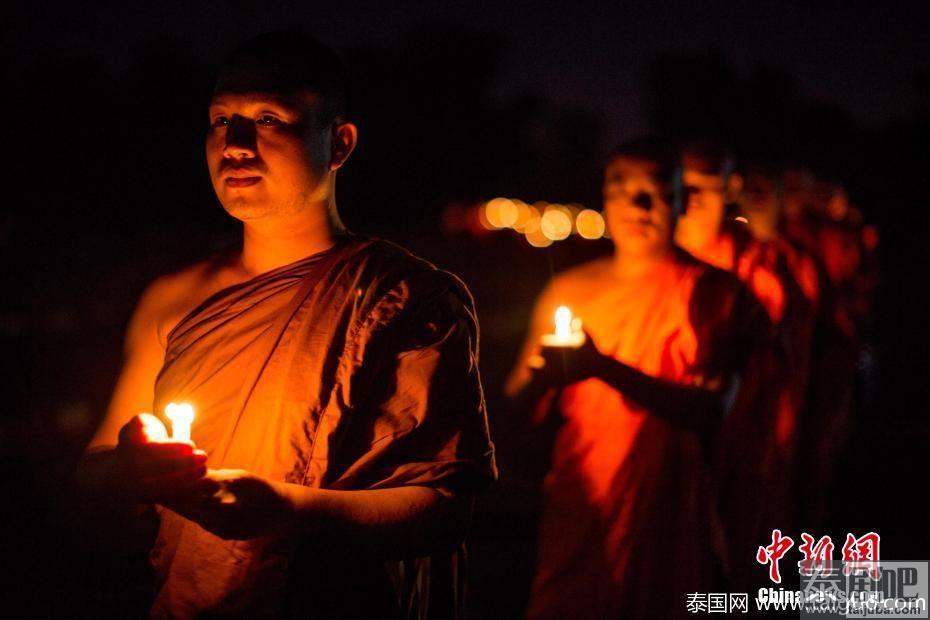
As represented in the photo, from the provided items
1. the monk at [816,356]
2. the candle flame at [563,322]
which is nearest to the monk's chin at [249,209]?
the candle flame at [563,322]

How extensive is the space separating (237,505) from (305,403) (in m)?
0.30

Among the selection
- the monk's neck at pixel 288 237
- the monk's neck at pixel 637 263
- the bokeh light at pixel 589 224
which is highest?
the bokeh light at pixel 589 224

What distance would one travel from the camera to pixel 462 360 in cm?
224

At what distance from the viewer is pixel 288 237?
2.41 m

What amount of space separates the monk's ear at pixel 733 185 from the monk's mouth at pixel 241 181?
9.51 ft

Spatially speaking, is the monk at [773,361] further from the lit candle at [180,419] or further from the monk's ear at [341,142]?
the lit candle at [180,419]

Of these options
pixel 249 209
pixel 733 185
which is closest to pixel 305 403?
pixel 249 209

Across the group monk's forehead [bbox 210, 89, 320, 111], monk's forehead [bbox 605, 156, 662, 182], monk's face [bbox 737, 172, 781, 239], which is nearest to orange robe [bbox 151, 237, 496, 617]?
monk's forehead [bbox 210, 89, 320, 111]

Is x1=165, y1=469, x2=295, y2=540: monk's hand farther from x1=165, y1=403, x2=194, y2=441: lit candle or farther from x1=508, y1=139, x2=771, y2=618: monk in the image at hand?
x1=508, y1=139, x2=771, y2=618: monk

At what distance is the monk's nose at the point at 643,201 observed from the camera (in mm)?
3699

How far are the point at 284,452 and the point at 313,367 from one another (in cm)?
18

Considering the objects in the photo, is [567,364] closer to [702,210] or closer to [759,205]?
[702,210]

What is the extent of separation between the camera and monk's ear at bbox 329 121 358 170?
2.47 m

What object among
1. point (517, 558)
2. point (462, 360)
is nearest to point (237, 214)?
point (462, 360)
